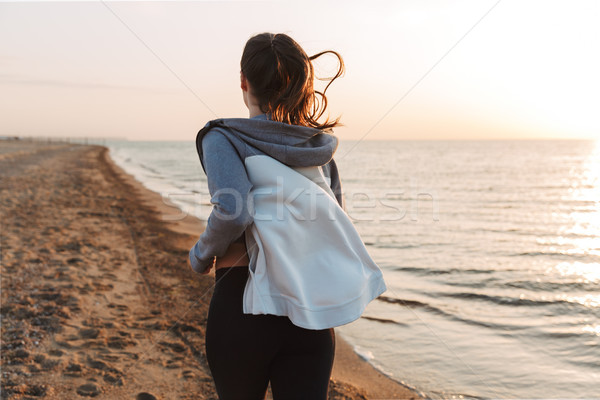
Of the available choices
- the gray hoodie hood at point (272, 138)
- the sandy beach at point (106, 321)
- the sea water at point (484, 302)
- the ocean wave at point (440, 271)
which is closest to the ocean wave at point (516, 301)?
the sea water at point (484, 302)

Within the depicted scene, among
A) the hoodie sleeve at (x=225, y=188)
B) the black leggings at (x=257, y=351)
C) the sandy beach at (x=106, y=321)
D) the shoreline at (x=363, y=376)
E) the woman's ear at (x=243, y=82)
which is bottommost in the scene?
the shoreline at (x=363, y=376)

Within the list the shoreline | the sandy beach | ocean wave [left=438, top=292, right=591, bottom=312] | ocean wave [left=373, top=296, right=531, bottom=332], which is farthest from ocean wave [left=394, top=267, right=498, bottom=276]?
the sandy beach

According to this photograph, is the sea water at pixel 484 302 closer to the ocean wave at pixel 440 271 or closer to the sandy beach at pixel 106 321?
the ocean wave at pixel 440 271

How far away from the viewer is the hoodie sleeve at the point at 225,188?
1267 mm

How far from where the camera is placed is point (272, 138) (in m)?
1.34

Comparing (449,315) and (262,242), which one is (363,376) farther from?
(262,242)

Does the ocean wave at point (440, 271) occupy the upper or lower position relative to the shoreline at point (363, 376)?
upper

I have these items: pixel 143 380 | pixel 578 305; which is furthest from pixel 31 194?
pixel 578 305

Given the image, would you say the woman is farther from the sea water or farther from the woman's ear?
the sea water

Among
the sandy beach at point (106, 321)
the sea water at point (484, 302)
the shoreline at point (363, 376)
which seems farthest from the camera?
the sea water at point (484, 302)

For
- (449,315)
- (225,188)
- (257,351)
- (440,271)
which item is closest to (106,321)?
(257,351)

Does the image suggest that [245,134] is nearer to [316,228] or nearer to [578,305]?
[316,228]

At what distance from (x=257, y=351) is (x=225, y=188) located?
0.48 metres

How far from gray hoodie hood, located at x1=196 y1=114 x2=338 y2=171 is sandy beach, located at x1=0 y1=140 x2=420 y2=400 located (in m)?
2.09
